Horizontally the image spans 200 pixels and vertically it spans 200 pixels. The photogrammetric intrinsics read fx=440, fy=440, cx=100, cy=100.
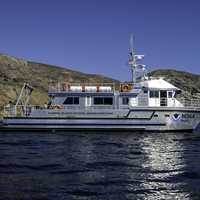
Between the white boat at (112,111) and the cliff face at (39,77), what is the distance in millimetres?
20518

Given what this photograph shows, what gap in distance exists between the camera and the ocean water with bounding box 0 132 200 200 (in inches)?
599

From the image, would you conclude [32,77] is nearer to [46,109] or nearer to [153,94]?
[46,109]

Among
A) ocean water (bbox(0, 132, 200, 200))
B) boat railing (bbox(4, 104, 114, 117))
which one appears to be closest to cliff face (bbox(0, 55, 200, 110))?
boat railing (bbox(4, 104, 114, 117))

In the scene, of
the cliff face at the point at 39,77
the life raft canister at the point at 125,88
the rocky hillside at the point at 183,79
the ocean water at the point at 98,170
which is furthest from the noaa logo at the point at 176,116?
the rocky hillside at the point at 183,79

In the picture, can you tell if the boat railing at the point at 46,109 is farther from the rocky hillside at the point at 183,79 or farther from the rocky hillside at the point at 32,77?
the rocky hillside at the point at 183,79

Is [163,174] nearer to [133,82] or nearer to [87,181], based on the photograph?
[87,181]

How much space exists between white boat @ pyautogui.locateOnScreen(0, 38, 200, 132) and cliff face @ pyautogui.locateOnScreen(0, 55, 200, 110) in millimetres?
20518

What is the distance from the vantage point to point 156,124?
41594mm

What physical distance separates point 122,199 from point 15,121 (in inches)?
1158

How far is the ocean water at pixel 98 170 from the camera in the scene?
15.2 meters

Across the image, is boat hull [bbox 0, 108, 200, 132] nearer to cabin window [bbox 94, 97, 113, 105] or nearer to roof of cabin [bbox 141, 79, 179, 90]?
cabin window [bbox 94, 97, 113, 105]

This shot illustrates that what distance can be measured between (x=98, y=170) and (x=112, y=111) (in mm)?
22395

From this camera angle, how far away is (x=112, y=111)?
41875 millimetres

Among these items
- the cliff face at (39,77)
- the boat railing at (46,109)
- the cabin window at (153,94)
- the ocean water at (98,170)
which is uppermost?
the cliff face at (39,77)
